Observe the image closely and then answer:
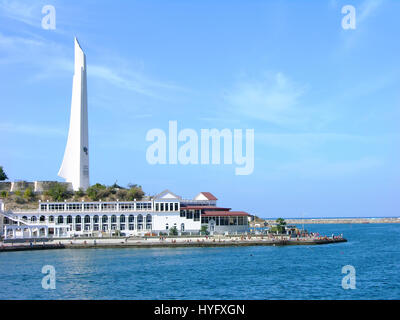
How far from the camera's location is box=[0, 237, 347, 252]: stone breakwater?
72.3 meters

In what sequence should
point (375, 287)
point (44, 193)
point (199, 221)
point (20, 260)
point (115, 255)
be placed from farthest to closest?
point (44, 193)
point (199, 221)
point (115, 255)
point (20, 260)
point (375, 287)

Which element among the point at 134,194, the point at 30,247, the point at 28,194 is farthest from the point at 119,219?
the point at 28,194

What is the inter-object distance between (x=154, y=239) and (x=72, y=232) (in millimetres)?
16607

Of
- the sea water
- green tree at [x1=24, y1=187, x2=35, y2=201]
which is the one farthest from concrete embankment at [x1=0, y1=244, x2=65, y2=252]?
green tree at [x1=24, y1=187, x2=35, y2=201]

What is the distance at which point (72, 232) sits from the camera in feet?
274

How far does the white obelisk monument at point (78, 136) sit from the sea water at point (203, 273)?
1143 inches

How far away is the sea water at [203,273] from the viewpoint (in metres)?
36.0

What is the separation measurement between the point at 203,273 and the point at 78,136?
55413 mm
